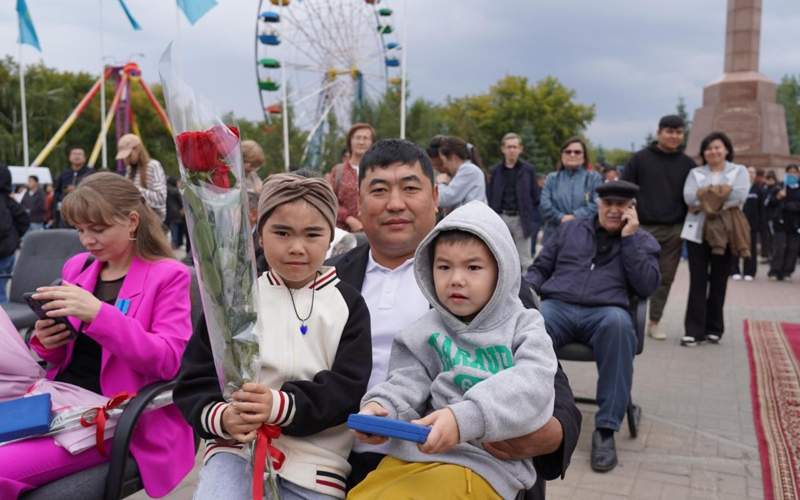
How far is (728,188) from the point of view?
6.21m

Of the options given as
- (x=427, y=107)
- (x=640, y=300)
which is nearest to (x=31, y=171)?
(x=427, y=107)

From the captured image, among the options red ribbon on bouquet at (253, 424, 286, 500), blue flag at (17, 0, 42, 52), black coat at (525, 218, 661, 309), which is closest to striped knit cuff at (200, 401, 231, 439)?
red ribbon on bouquet at (253, 424, 286, 500)

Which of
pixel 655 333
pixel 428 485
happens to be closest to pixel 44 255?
pixel 428 485

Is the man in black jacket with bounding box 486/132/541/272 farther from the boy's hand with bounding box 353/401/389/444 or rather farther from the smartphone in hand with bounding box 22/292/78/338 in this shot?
the boy's hand with bounding box 353/401/389/444

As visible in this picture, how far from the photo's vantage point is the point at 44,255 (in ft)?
12.1

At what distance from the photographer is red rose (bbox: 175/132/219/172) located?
129 cm

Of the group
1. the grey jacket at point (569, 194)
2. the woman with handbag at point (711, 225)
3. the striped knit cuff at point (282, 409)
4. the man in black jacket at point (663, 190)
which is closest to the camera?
the striped knit cuff at point (282, 409)

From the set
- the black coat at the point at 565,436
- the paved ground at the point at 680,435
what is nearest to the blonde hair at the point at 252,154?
the paved ground at the point at 680,435

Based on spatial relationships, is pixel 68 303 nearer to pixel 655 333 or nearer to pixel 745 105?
pixel 655 333

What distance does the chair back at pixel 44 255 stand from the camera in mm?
3645

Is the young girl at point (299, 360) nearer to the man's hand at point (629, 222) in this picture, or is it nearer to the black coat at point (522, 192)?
the man's hand at point (629, 222)

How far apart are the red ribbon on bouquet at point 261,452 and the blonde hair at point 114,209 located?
1075 mm

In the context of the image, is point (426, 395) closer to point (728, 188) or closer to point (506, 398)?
point (506, 398)

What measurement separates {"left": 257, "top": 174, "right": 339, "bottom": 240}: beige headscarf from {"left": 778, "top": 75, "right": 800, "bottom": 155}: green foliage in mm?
64595
